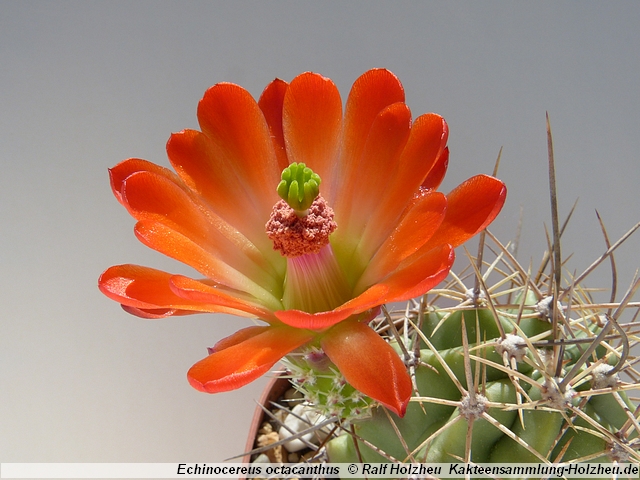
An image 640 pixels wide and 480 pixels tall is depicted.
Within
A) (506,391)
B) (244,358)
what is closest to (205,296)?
(244,358)

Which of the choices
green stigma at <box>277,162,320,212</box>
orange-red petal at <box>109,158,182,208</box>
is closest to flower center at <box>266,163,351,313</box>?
green stigma at <box>277,162,320,212</box>

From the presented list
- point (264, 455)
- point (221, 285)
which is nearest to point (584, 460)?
point (221, 285)

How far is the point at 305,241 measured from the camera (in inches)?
17.5

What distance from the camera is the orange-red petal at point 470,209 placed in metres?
0.38

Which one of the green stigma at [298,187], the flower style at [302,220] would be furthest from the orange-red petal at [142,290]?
the green stigma at [298,187]

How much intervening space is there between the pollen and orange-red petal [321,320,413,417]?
2.7 inches

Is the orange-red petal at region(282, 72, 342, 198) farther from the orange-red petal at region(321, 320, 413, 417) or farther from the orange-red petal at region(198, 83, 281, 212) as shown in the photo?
the orange-red petal at region(321, 320, 413, 417)

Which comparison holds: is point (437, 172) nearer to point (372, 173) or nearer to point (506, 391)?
point (372, 173)

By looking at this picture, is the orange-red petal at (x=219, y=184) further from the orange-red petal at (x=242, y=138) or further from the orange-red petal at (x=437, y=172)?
the orange-red petal at (x=437, y=172)

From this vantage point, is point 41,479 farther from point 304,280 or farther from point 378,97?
point 378,97

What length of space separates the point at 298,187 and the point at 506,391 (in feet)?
0.82

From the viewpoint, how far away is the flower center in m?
0.45

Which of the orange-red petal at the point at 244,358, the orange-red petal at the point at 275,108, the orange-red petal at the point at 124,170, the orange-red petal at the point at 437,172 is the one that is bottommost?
the orange-red petal at the point at 244,358

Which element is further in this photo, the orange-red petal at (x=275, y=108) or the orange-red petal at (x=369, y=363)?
the orange-red petal at (x=275, y=108)
